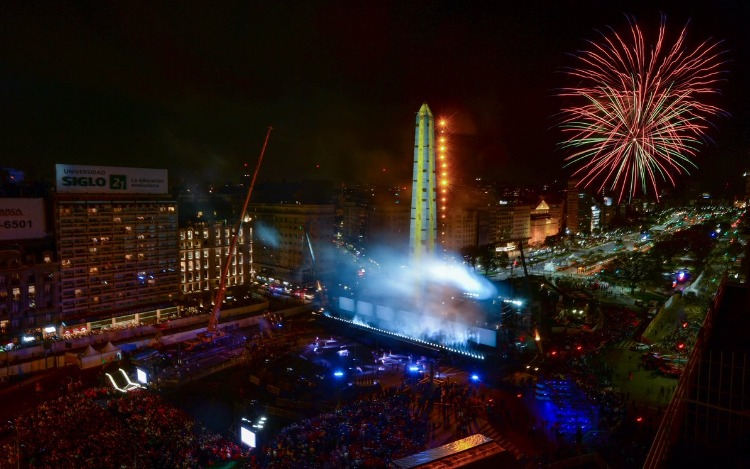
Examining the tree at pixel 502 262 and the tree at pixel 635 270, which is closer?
the tree at pixel 635 270

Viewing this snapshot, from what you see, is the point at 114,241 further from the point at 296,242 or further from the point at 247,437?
the point at 296,242

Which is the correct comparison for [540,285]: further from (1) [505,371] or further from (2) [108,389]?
(2) [108,389]

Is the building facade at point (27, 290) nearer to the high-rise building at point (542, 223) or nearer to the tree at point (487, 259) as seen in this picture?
the tree at point (487, 259)

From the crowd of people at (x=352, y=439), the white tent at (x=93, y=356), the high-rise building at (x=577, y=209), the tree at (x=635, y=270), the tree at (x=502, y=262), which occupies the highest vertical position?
the high-rise building at (x=577, y=209)

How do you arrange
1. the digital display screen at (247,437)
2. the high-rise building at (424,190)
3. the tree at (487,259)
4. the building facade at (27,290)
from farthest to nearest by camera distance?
the tree at (487,259)
the high-rise building at (424,190)
the building facade at (27,290)
the digital display screen at (247,437)

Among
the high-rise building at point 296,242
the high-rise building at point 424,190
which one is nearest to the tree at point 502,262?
the high-rise building at point 296,242

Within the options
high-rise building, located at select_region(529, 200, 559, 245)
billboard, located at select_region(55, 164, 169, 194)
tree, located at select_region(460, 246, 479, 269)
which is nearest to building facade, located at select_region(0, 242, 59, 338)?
billboard, located at select_region(55, 164, 169, 194)

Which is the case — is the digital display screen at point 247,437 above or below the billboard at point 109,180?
below
